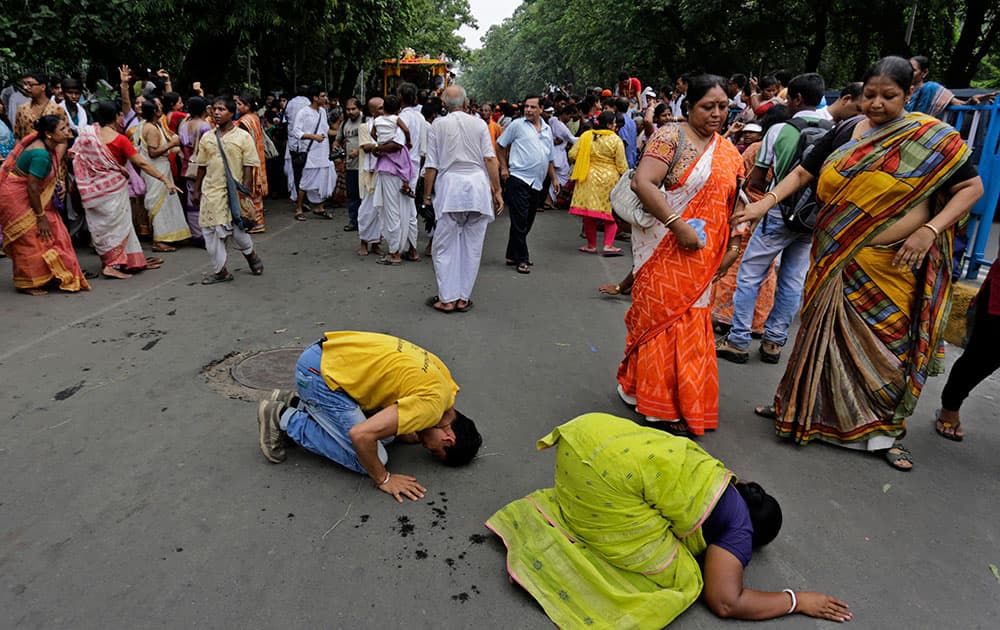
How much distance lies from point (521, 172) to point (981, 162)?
4236 millimetres

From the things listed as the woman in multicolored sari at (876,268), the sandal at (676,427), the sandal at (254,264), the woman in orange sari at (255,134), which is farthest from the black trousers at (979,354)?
the woman in orange sari at (255,134)

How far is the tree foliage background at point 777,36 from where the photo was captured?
16.3 m

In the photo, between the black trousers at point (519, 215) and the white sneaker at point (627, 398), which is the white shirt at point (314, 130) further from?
the white sneaker at point (627, 398)

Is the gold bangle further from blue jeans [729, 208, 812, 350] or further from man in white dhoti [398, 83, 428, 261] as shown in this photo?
man in white dhoti [398, 83, 428, 261]

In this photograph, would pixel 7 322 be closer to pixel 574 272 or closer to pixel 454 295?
pixel 454 295

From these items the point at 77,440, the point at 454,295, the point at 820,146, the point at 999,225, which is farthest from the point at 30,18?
the point at 999,225

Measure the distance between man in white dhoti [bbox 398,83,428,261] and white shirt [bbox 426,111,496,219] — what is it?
5.01 feet

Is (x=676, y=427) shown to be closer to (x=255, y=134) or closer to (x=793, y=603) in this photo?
(x=793, y=603)

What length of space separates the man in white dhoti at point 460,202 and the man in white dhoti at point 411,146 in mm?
1487

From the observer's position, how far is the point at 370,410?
121 inches

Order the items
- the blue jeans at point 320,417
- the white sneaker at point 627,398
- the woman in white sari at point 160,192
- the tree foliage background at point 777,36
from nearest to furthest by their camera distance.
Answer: the blue jeans at point 320,417 → the white sneaker at point 627,398 → the woman in white sari at point 160,192 → the tree foliage background at point 777,36

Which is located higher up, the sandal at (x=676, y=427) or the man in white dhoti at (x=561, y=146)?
the man in white dhoti at (x=561, y=146)

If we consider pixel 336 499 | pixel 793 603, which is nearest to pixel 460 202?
pixel 336 499

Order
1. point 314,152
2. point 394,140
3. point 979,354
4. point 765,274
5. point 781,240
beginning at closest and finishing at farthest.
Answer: point 979,354 < point 781,240 < point 765,274 < point 394,140 < point 314,152
